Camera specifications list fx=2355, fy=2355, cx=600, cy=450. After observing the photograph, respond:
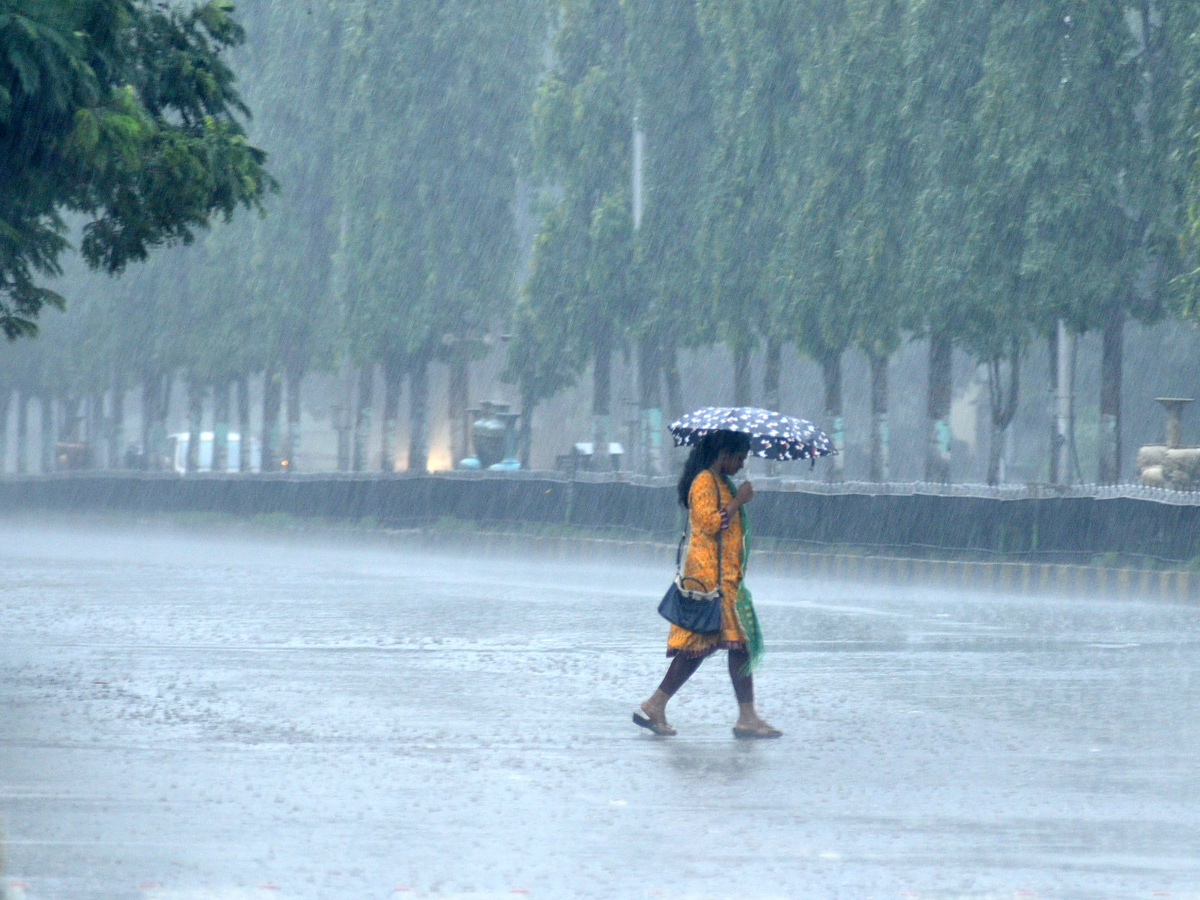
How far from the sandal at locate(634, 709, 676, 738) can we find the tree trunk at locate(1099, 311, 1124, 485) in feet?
73.1

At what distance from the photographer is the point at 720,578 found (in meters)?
12.2

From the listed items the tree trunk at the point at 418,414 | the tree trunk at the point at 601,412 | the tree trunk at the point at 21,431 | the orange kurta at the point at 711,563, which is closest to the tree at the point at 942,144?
the tree trunk at the point at 601,412

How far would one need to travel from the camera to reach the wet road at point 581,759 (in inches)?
323

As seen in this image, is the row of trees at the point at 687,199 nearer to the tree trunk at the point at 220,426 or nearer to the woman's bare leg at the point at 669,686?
the tree trunk at the point at 220,426

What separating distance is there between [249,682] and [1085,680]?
531 cm

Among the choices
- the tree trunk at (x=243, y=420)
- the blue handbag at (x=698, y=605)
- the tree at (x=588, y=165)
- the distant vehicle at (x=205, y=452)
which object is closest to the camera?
the blue handbag at (x=698, y=605)

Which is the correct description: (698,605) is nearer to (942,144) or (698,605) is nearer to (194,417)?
(942,144)

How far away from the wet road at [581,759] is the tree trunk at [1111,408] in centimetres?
1202

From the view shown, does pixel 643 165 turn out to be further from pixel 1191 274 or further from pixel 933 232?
pixel 1191 274

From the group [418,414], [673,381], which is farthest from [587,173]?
[418,414]

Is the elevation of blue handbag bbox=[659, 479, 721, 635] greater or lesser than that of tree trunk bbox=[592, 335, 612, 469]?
lesser

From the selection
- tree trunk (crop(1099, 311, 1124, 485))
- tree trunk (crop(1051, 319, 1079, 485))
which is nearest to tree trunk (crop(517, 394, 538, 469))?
tree trunk (crop(1051, 319, 1079, 485))

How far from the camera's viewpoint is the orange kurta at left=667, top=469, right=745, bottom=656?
12211 millimetres

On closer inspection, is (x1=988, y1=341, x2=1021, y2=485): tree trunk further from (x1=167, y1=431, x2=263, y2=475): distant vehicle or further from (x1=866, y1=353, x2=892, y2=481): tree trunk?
(x1=167, y1=431, x2=263, y2=475): distant vehicle
